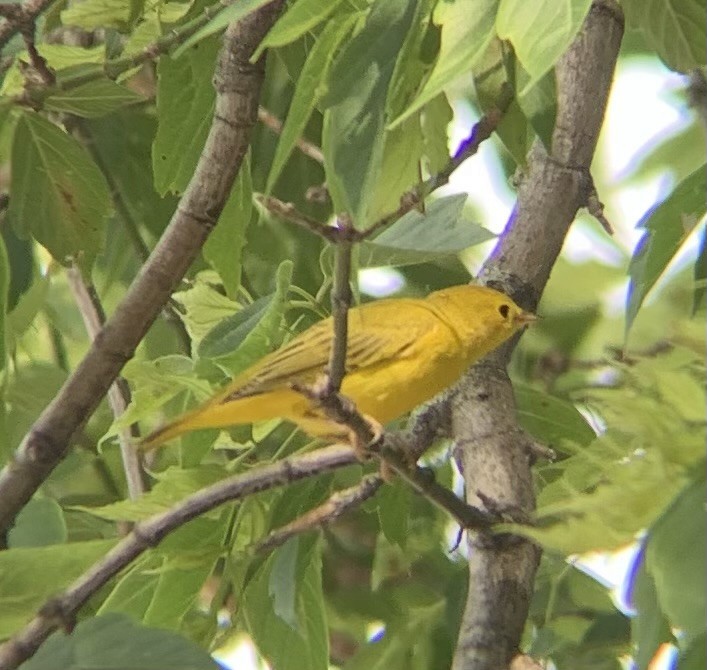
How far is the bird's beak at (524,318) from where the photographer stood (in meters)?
1.17

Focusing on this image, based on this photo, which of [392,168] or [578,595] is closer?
[392,168]

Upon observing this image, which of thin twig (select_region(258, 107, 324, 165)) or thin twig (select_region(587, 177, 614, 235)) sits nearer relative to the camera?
thin twig (select_region(587, 177, 614, 235))

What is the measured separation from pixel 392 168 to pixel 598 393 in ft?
1.12

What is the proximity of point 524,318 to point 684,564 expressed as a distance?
0.74 metres

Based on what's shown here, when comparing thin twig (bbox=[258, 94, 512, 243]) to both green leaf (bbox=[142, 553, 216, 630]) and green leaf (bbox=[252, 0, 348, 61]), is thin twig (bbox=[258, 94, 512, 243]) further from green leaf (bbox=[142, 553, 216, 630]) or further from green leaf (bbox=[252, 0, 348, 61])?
green leaf (bbox=[142, 553, 216, 630])

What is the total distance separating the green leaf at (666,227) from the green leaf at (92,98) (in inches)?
15.5

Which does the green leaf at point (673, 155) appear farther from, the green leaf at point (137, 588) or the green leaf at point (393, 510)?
the green leaf at point (137, 588)

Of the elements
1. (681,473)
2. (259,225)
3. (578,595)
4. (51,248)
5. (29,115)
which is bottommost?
(578,595)

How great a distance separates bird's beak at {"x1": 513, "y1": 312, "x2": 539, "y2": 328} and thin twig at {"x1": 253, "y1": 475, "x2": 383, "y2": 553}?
11.3 inches

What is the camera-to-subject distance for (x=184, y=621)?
1.00m

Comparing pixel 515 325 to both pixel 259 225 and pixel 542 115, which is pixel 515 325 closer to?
pixel 259 225

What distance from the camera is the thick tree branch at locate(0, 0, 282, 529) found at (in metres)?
0.93

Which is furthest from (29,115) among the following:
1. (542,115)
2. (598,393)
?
(598,393)

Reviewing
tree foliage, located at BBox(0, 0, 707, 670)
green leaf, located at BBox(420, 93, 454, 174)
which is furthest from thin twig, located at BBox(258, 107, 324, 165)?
green leaf, located at BBox(420, 93, 454, 174)
